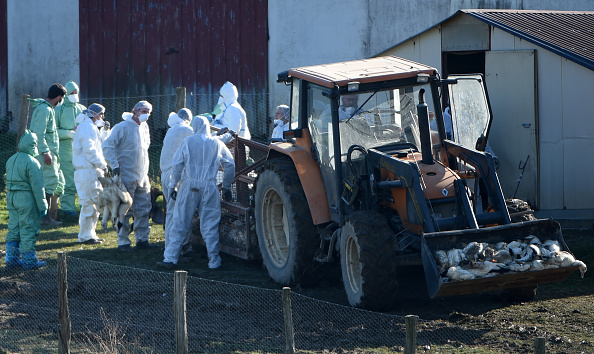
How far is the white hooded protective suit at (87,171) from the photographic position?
11258 mm

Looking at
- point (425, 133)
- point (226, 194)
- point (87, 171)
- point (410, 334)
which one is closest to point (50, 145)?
point (87, 171)

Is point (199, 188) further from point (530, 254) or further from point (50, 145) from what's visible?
point (530, 254)

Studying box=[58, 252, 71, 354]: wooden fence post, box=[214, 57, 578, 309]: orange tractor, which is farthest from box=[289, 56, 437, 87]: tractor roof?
box=[58, 252, 71, 354]: wooden fence post

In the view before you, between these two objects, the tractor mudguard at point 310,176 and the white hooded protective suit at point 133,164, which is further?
the white hooded protective suit at point 133,164

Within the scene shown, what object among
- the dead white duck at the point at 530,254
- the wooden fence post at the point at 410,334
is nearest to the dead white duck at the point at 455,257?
the dead white duck at the point at 530,254

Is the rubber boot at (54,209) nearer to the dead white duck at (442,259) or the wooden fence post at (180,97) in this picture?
the wooden fence post at (180,97)

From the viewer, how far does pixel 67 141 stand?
44.4ft

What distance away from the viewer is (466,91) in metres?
11.5

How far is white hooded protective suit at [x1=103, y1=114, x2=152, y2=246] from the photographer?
10695 millimetres

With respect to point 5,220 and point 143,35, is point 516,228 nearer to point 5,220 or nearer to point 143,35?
point 5,220

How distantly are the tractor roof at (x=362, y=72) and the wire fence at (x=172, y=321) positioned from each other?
7.01 ft

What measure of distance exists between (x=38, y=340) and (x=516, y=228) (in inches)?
165

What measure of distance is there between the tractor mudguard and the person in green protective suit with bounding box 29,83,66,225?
4565 mm

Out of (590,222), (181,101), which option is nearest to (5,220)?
(181,101)
